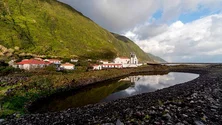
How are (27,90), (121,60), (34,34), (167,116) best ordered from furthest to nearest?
(121,60), (34,34), (27,90), (167,116)

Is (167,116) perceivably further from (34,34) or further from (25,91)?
(34,34)

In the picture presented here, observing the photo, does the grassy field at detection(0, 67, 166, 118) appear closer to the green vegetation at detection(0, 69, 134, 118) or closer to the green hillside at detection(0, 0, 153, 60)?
the green vegetation at detection(0, 69, 134, 118)

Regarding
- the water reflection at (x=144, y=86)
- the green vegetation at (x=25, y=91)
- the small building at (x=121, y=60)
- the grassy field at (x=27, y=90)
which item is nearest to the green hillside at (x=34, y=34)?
the small building at (x=121, y=60)

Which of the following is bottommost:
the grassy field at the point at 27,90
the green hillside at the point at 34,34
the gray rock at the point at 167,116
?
the grassy field at the point at 27,90

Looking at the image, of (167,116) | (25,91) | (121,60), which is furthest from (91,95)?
(121,60)

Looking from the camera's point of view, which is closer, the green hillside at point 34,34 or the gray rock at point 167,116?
the gray rock at point 167,116

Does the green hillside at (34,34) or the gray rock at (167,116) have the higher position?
the green hillside at (34,34)

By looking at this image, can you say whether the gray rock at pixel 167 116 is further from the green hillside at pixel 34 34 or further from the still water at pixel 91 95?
the green hillside at pixel 34 34

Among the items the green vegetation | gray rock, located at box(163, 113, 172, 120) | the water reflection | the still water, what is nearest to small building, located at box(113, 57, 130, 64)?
the water reflection

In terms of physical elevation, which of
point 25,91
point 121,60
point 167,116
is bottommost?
point 25,91

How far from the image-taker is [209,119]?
11.4m

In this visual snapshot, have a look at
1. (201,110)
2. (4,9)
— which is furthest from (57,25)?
(201,110)

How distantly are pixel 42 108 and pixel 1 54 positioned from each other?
361 ft

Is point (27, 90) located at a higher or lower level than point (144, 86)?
higher
